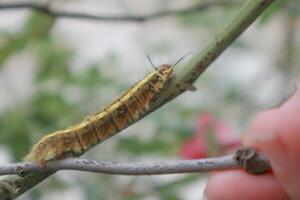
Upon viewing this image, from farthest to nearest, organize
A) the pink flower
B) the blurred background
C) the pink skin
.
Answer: the blurred background → the pink flower → the pink skin

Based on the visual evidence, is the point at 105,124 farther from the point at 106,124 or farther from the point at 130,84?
the point at 130,84

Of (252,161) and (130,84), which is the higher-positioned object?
(130,84)

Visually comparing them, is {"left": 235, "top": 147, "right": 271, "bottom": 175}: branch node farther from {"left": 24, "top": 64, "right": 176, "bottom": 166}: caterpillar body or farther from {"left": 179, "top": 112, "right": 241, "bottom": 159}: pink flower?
{"left": 179, "top": 112, "right": 241, "bottom": 159}: pink flower

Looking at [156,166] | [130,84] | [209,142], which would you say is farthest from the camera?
[130,84]

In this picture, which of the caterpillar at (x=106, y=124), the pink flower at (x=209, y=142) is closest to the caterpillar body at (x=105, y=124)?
the caterpillar at (x=106, y=124)

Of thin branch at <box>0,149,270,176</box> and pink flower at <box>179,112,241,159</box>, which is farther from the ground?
pink flower at <box>179,112,241,159</box>

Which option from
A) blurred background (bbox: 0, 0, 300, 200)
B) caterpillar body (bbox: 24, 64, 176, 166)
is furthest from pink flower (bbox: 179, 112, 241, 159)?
caterpillar body (bbox: 24, 64, 176, 166)

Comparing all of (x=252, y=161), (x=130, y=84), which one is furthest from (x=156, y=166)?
(x=130, y=84)
